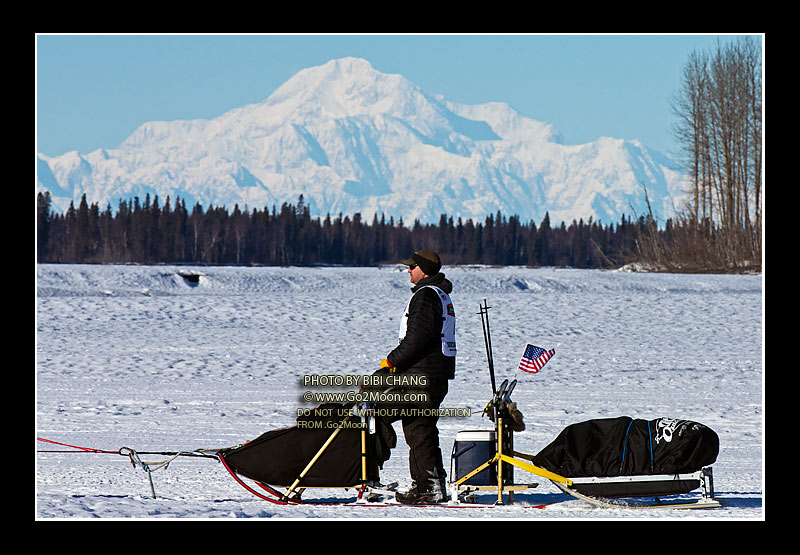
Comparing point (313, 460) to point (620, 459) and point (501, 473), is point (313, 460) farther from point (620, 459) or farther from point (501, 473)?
point (620, 459)

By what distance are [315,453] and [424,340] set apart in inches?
38.8

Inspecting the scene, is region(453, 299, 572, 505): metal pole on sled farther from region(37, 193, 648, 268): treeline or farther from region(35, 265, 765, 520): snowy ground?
region(37, 193, 648, 268): treeline

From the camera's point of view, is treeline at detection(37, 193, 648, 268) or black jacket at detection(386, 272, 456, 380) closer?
black jacket at detection(386, 272, 456, 380)

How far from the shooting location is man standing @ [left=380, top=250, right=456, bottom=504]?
17.0 feet

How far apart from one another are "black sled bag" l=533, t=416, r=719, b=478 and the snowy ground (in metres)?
0.24

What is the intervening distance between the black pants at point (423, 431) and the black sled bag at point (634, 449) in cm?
63

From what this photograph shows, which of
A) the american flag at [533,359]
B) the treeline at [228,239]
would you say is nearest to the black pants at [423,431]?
the american flag at [533,359]

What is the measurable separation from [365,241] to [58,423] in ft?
369

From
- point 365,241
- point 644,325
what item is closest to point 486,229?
point 365,241

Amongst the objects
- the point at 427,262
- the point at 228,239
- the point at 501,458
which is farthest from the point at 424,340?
the point at 228,239

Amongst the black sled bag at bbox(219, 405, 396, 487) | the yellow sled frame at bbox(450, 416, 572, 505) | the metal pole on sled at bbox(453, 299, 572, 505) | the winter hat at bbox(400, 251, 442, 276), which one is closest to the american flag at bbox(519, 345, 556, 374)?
the metal pole on sled at bbox(453, 299, 572, 505)

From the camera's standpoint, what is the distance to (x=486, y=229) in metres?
135

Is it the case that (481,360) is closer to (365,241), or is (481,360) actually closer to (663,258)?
(663,258)

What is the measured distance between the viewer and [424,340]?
5.17 meters
